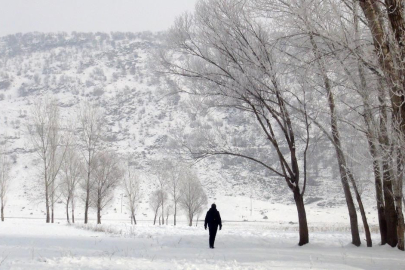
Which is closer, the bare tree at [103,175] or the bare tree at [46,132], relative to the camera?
the bare tree at [46,132]

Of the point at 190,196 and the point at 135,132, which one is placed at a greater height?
the point at 135,132

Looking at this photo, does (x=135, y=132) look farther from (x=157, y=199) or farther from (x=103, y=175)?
(x=103, y=175)

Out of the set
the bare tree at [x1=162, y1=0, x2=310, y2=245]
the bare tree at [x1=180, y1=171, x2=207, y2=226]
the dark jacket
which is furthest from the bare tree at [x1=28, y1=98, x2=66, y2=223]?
the bare tree at [x1=162, y1=0, x2=310, y2=245]

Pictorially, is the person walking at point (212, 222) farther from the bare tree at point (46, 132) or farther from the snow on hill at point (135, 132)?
the bare tree at point (46, 132)

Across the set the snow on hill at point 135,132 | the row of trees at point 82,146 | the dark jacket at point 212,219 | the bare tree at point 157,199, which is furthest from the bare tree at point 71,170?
the dark jacket at point 212,219

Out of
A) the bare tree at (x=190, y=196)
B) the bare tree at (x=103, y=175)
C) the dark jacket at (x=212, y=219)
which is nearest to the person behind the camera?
Result: the dark jacket at (x=212, y=219)

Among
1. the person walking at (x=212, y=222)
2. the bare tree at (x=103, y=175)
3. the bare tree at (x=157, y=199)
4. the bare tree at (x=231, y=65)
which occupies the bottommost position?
the bare tree at (x=157, y=199)

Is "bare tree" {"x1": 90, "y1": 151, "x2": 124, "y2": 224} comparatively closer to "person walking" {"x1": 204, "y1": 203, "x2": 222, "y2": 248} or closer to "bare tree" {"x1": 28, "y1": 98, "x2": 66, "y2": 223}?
"bare tree" {"x1": 28, "y1": 98, "x2": 66, "y2": 223}

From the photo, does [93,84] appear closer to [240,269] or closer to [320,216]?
[320,216]

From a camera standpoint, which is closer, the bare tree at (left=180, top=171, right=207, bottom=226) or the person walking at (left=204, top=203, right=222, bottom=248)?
the person walking at (left=204, top=203, right=222, bottom=248)

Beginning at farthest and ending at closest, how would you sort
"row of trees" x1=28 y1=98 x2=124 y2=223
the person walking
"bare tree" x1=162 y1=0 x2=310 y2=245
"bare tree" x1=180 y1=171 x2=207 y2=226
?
"bare tree" x1=180 y1=171 x2=207 y2=226 → "row of trees" x1=28 y1=98 x2=124 y2=223 → the person walking → "bare tree" x1=162 y1=0 x2=310 y2=245

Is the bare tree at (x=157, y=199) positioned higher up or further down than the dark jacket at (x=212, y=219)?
further down

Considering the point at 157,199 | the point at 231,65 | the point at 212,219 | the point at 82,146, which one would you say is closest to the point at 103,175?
the point at 82,146

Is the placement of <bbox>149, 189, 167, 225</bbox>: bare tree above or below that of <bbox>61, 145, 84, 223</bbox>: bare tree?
below
